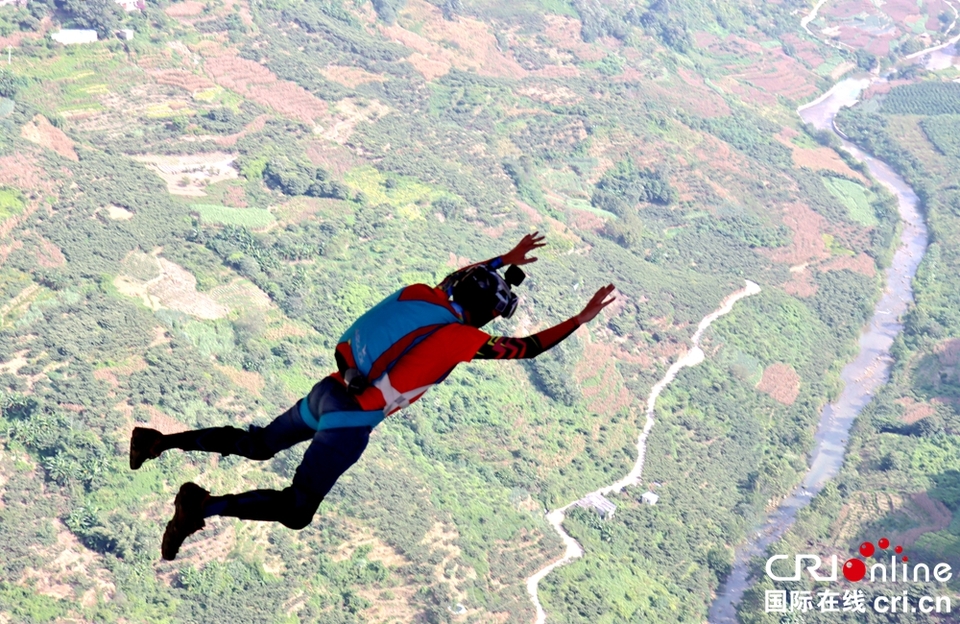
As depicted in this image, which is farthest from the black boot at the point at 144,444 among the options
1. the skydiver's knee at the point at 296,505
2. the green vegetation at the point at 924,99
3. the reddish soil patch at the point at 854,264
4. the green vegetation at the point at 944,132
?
the green vegetation at the point at 924,99

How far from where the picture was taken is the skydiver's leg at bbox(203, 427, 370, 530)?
6.46 metres

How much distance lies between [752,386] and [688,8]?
57.5m

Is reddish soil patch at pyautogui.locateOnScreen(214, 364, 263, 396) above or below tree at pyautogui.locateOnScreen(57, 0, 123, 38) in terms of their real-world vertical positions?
below

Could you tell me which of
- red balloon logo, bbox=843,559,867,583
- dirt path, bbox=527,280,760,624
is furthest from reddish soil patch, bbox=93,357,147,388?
red balloon logo, bbox=843,559,867,583

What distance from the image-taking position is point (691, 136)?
7394 cm

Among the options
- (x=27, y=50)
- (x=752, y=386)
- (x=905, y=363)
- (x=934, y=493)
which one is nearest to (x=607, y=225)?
(x=752, y=386)

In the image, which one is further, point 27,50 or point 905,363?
point 905,363

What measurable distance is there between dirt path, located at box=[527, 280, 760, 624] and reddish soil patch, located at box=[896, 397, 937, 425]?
9544mm

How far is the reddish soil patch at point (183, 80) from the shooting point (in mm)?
53594

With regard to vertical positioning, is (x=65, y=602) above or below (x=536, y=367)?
above

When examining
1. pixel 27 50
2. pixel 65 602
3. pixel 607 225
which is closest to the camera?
pixel 65 602

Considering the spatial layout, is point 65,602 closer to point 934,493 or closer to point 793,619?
point 793,619

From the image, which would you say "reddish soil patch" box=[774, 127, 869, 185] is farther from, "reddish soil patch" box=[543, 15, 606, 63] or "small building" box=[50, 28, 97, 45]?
"small building" box=[50, 28, 97, 45]

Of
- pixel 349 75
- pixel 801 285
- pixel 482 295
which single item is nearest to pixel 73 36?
pixel 349 75
